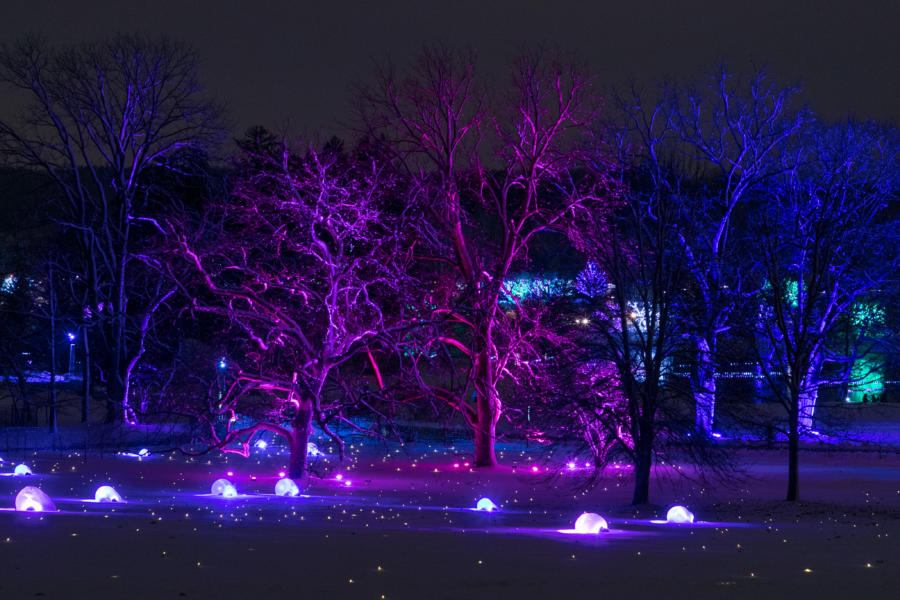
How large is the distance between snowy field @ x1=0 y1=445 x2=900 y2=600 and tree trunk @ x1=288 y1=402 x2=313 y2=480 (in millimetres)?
618

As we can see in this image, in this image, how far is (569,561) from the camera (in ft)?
32.8

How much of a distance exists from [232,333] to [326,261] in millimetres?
13851

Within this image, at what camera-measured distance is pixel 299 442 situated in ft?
74.6

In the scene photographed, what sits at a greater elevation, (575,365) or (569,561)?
(575,365)

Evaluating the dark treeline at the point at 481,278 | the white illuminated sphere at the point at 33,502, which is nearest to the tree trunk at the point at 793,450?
the dark treeline at the point at 481,278

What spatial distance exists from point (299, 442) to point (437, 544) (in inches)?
470

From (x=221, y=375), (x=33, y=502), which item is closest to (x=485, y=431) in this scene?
(x=221, y=375)

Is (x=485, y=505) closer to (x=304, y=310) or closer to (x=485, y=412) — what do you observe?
(x=304, y=310)

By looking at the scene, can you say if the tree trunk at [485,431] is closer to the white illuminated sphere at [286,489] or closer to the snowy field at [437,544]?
the snowy field at [437,544]

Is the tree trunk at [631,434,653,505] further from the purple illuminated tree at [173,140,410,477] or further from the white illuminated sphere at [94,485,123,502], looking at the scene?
the white illuminated sphere at [94,485,123,502]

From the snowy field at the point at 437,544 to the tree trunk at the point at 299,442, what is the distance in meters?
0.62

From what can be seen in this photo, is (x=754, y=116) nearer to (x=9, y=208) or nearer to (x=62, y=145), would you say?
(x=62, y=145)

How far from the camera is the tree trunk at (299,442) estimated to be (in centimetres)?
2247

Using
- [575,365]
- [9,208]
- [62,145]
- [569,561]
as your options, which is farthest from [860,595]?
[9,208]
